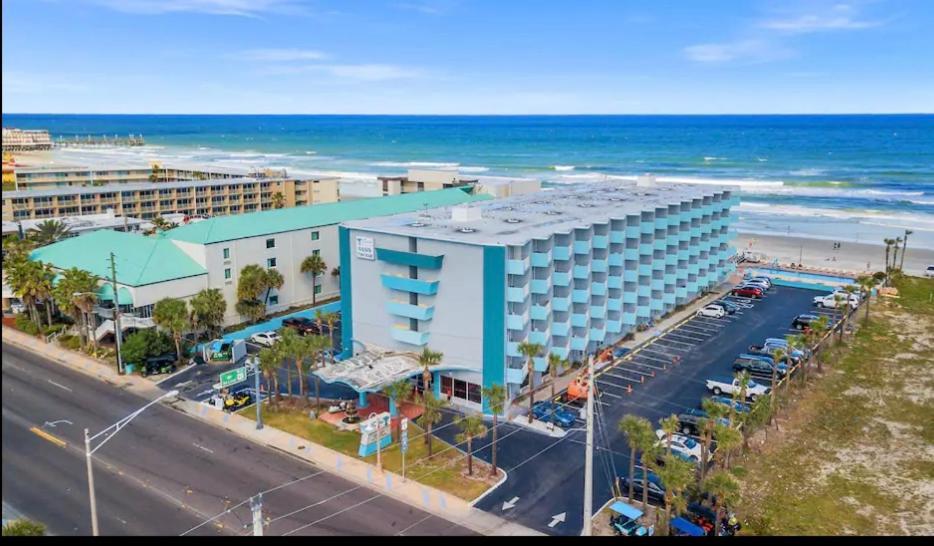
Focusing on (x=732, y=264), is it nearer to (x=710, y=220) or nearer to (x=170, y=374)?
(x=710, y=220)

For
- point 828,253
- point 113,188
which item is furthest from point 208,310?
point 828,253

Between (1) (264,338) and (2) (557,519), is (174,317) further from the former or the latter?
(2) (557,519)

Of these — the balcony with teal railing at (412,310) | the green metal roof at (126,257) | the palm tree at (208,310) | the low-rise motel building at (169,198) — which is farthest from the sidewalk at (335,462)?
the low-rise motel building at (169,198)

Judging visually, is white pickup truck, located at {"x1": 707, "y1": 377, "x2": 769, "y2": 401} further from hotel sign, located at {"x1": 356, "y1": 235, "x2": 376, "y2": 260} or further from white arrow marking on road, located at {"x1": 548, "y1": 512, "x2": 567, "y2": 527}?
hotel sign, located at {"x1": 356, "y1": 235, "x2": 376, "y2": 260}

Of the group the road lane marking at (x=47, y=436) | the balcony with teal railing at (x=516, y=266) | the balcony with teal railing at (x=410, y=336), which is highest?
the balcony with teal railing at (x=516, y=266)

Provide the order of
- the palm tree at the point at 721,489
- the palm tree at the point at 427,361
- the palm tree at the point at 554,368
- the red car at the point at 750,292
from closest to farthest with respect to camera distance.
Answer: the palm tree at the point at 721,489, the palm tree at the point at 427,361, the palm tree at the point at 554,368, the red car at the point at 750,292

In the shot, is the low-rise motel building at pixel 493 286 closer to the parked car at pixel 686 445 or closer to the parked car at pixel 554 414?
the parked car at pixel 554 414

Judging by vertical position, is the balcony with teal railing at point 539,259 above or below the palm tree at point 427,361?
above

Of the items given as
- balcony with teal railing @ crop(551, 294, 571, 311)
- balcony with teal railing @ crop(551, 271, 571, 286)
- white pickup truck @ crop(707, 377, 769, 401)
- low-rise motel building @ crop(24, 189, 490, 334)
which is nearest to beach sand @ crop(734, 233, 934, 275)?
white pickup truck @ crop(707, 377, 769, 401)
